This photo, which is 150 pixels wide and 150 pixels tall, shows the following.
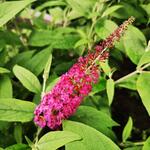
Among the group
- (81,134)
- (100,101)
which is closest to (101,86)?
(100,101)

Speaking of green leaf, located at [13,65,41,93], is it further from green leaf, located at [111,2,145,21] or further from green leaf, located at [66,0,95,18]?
green leaf, located at [111,2,145,21]

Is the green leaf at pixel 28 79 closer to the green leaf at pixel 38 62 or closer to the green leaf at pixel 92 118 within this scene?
the green leaf at pixel 92 118

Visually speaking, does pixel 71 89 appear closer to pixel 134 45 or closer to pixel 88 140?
pixel 88 140

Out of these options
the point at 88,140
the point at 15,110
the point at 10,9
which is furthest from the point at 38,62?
the point at 88,140

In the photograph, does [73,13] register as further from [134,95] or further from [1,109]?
[1,109]

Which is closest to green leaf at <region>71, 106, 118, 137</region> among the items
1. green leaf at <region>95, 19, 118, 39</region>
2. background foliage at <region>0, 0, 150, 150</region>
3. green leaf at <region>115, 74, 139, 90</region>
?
background foliage at <region>0, 0, 150, 150</region>
